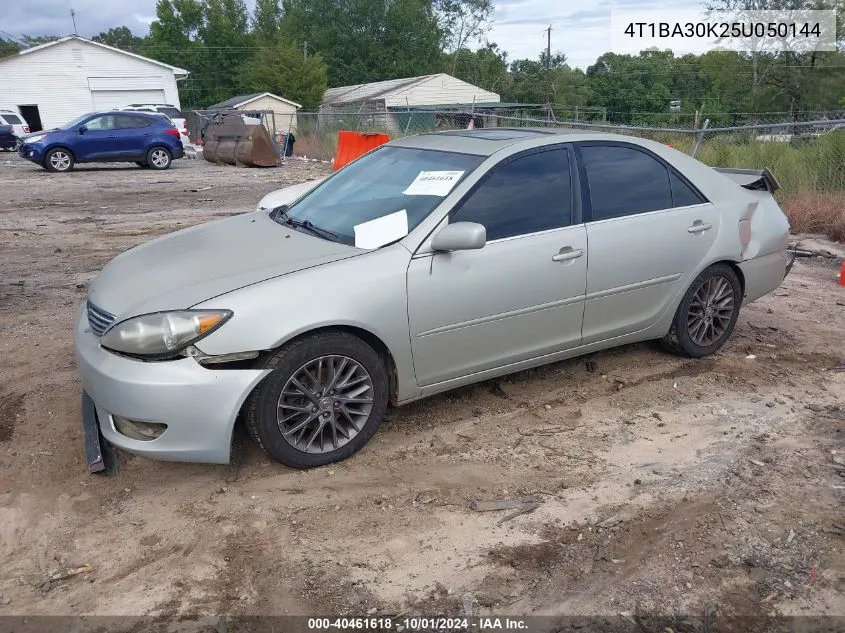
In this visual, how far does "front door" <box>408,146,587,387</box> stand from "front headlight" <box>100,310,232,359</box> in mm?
1007

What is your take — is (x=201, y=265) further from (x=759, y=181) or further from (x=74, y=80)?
(x=74, y=80)

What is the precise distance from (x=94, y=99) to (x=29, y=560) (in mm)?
44164

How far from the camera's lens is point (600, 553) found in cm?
300

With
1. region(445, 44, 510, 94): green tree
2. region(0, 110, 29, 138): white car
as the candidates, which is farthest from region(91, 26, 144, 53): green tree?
region(0, 110, 29, 138): white car

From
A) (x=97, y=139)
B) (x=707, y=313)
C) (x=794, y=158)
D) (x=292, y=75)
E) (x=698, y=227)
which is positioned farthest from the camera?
(x=292, y=75)

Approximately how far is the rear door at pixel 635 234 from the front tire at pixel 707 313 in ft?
0.63

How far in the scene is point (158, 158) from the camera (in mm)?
20625

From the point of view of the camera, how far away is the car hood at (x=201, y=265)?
3.41m

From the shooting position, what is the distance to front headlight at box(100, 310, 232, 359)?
3.24 meters

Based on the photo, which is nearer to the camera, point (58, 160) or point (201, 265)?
point (201, 265)

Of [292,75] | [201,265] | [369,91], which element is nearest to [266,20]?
[292,75]

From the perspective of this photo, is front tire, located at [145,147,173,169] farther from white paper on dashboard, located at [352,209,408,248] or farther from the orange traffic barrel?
white paper on dashboard, located at [352,209,408,248]

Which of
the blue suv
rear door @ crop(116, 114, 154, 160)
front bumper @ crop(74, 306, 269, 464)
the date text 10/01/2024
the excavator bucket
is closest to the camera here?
the date text 10/01/2024

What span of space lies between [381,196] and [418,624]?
2445mm
